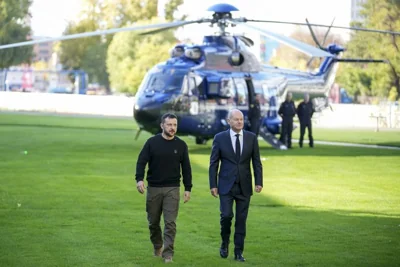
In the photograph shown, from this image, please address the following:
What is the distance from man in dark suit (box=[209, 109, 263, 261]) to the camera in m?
12.6

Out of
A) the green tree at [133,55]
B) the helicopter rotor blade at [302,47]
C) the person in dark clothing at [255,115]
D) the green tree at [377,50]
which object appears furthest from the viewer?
the green tree at [133,55]

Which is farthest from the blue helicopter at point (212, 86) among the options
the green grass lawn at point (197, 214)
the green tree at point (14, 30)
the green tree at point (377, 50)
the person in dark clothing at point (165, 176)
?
the green tree at point (14, 30)

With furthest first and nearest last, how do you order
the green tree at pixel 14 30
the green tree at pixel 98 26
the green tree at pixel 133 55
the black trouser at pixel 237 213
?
the green tree at pixel 98 26, the green tree at pixel 133 55, the green tree at pixel 14 30, the black trouser at pixel 237 213

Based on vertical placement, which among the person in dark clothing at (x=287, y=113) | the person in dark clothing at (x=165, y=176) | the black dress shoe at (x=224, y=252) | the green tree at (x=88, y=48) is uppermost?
the person in dark clothing at (x=165, y=176)

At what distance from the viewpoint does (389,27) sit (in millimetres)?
52844

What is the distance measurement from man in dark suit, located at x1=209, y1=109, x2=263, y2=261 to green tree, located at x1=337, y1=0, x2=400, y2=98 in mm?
37346

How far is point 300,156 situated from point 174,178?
19.5 metres

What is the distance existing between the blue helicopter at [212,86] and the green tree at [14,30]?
55.1 m

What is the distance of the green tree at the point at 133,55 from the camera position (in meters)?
90.9

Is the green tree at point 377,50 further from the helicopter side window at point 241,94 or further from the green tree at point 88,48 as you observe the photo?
the green tree at point 88,48

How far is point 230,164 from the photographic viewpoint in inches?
498

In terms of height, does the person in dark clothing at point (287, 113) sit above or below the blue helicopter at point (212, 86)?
below

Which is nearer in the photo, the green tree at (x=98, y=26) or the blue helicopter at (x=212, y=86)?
the blue helicopter at (x=212, y=86)

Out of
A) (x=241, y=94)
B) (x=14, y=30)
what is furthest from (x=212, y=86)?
(x=14, y=30)
